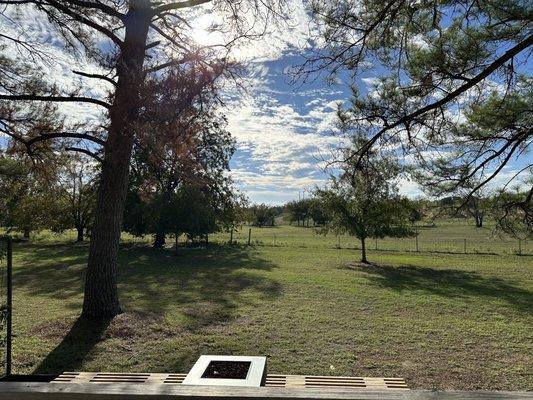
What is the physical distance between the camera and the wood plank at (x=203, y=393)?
1588 millimetres

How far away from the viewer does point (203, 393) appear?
161 centimetres

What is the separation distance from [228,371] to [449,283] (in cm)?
1176

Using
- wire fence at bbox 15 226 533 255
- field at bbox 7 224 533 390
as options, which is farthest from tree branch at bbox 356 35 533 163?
wire fence at bbox 15 226 533 255

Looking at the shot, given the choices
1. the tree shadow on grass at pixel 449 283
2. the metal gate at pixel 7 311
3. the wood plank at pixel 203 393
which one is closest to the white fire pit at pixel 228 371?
the wood plank at pixel 203 393

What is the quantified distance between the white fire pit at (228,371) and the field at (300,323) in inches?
87.9

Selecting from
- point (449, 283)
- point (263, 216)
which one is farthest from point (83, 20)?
point (263, 216)

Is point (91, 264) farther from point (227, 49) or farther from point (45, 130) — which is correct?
point (227, 49)

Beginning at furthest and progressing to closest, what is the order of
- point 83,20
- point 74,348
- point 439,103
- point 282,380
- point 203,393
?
point 83,20, point 74,348, point 439,103, point 282,380, point 203,393

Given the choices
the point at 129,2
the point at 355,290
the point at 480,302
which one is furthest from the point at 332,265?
the point at 129,2

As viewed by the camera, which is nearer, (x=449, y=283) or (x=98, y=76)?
(x=98, y=76)

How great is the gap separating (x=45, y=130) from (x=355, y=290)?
840 cm

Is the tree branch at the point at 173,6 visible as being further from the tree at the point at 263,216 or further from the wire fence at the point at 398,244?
the tree at the point at 263,216

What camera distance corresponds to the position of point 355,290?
11.9 metres

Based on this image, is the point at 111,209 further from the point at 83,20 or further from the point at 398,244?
the point at 398,244
